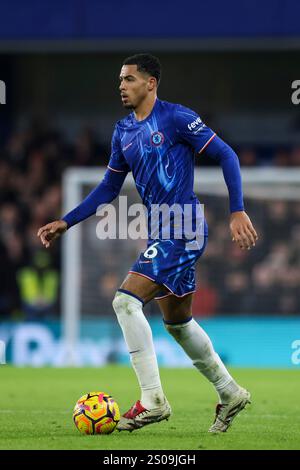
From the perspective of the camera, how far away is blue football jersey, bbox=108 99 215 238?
22.9 ft

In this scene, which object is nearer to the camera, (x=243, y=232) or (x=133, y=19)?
(x=243, y=232)

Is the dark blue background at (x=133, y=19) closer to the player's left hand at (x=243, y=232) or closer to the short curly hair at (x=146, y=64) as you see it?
the short curly hair at (x=146, y=64)

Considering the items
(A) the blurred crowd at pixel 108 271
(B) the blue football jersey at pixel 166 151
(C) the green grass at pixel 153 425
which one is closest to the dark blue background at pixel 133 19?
(A) the blurred crowd at pixel 108 271

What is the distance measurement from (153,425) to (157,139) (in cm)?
186

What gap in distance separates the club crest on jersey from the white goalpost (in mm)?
8052

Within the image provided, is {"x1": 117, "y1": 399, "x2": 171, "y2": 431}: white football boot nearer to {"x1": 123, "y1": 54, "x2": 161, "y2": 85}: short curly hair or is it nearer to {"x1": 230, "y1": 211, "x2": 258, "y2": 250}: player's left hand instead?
{"x1": 230, "y1": 211, "x2": 258, "y2": 250}: player's left hand

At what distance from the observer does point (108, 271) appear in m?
15.6

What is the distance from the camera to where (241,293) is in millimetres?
15688

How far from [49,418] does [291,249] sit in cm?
821

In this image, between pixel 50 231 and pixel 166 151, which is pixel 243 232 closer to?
pixel 166 151

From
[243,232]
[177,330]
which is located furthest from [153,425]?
[243,232]

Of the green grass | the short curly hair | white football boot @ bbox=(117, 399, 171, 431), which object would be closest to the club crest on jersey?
the short curly hair
